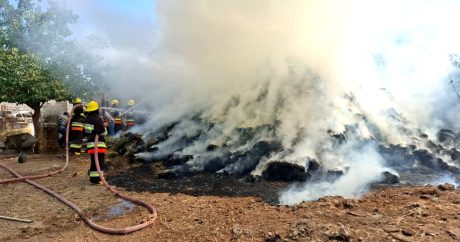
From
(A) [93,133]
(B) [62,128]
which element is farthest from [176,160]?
(B) [62,128]

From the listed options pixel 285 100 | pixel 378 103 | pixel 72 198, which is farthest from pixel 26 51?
pixel 378 103

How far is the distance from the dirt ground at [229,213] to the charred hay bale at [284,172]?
39 centimetres

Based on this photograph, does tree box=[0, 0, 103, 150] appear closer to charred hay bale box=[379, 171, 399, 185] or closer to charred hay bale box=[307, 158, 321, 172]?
charred hay bale box=[307, 158, 321, 172]

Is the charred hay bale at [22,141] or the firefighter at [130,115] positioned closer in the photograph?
the charred hay bale at [22,141]

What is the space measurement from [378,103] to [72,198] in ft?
23.1

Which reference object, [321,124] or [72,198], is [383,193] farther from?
[72,198]

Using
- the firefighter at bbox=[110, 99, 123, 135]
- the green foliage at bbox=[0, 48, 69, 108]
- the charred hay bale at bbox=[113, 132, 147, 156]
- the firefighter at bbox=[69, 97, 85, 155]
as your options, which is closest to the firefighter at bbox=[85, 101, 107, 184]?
the firefighter at bbox=[69, 97, 85, 155]

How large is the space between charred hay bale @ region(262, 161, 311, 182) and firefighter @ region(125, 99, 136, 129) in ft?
22.4

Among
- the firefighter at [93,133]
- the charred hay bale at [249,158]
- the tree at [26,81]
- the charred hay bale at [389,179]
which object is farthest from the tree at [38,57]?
the charred hay bale at [389,179]

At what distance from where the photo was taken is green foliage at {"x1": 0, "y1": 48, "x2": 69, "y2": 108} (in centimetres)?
1101

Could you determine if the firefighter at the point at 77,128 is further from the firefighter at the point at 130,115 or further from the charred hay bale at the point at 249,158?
the charred hay bale at the point at 249,158

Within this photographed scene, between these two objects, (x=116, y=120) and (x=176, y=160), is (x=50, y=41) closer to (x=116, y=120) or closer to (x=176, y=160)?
(x=116, y=120)

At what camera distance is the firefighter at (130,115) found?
1285 centimetres

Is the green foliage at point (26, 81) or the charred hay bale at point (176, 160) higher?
the green foliage at point (26, 81)
